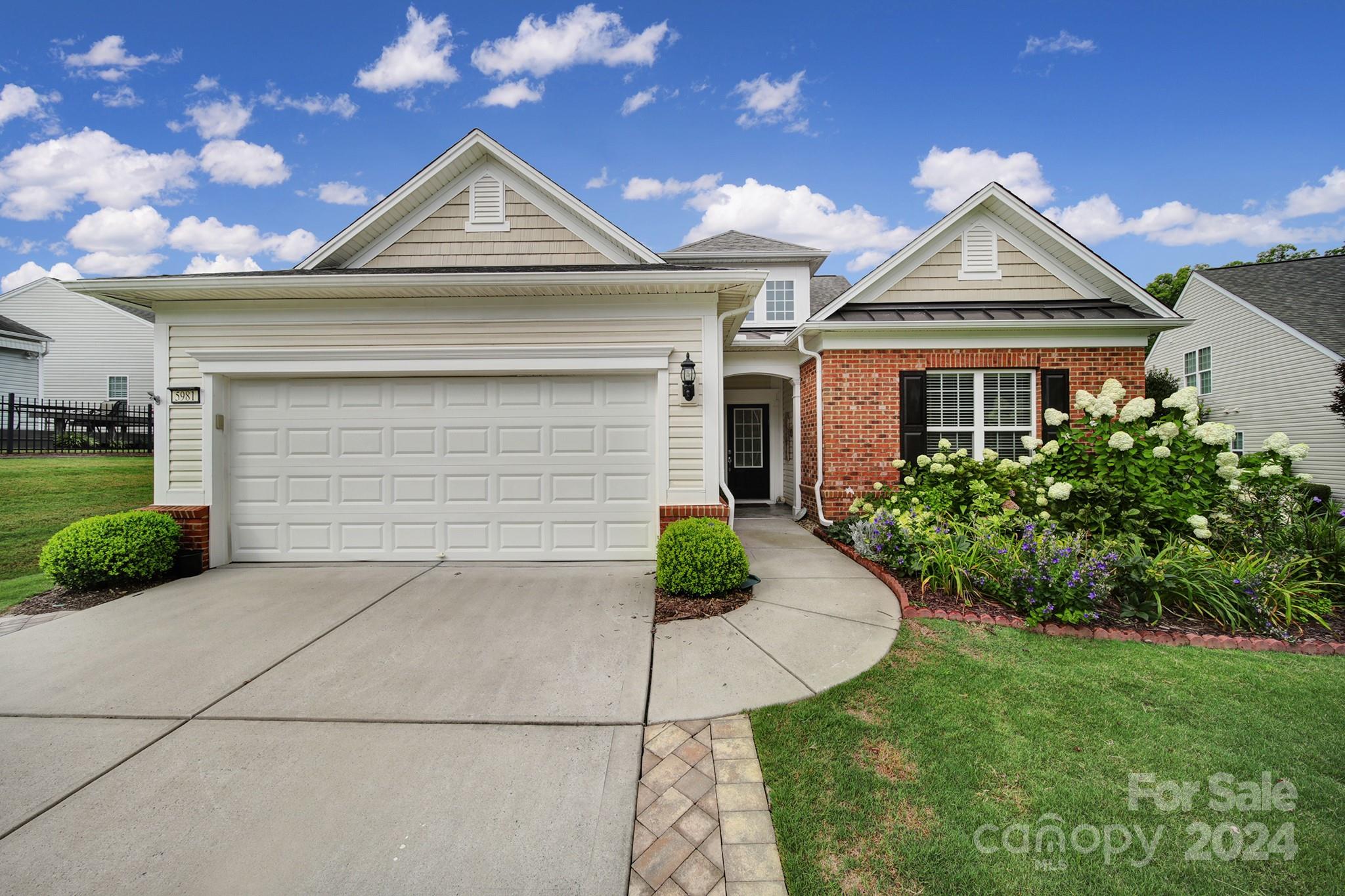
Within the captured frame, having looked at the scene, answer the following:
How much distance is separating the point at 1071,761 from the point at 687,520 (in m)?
3.41

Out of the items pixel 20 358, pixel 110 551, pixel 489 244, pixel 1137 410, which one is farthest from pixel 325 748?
pixel 20 358

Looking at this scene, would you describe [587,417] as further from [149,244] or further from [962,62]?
[149,244]

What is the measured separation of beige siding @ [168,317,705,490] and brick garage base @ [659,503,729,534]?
0.82 feet

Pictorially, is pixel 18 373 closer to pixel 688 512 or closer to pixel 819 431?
pixel 688 512

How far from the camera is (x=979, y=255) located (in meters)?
8.91

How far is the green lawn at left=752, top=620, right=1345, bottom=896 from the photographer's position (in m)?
1.97

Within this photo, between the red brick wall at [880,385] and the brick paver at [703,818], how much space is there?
611 cm

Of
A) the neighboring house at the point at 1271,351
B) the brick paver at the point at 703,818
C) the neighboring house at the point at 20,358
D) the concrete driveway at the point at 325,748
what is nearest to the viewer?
the brick paver at the point at 703,818

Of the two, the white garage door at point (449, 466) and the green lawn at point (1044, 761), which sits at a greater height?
the white garage door at point (449, 466)

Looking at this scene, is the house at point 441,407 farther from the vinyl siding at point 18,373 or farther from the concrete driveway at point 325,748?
the vinyl siding at point 18,373

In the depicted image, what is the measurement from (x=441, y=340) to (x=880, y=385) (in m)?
6.59

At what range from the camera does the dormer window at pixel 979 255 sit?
890 centimetres

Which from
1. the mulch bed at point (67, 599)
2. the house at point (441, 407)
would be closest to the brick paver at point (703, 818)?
the house at point (441, 407)

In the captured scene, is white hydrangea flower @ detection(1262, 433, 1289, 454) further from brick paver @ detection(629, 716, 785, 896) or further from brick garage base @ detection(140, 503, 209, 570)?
brick garage base @ detection(140, 503, 209, 570)
